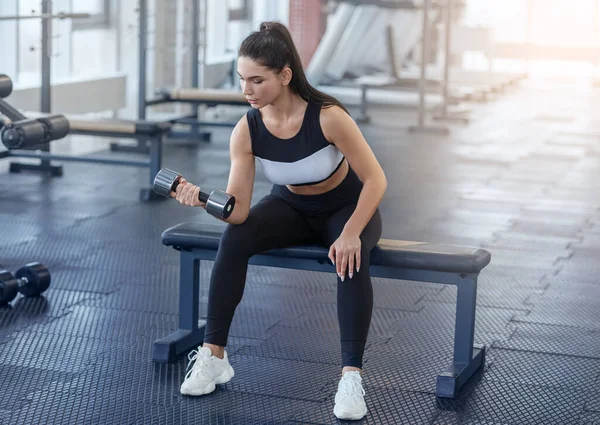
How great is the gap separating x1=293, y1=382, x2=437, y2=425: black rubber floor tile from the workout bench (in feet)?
0.24

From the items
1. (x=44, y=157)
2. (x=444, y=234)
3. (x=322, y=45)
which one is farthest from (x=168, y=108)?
(x=444, y=234)

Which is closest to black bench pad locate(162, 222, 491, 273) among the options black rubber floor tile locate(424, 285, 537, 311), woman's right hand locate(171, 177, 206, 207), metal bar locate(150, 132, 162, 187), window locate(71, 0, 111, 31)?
woman's right hand locate(171, 177, 206, 207)

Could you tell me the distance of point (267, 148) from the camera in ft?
7.79

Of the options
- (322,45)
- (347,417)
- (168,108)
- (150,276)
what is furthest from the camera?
(322,45)

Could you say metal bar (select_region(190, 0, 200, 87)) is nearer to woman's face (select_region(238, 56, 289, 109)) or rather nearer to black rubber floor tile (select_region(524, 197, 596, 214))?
black rubber floor tile (select_region(524, 197, 596, 214))

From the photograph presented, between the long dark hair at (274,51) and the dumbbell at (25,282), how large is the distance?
1.18 meters

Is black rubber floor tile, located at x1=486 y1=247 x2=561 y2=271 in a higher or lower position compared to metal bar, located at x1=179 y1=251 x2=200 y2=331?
lower

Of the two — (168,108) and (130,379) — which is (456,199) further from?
(168,108)

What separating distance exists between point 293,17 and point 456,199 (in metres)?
5.39

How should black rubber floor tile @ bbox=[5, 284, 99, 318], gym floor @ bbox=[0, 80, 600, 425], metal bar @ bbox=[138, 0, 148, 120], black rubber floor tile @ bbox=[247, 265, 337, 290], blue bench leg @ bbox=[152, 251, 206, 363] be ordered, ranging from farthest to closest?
metal bar @ bbox=[138, 0, 148, 120]
black rubber floor tile @ bbox=[247, 265, 337, 290]
black rubber floor tile @ bbox=[5, 284, 99, 318]
blue bench leg @ bbox=[152, 251, 206, 363]
gym floor @ bbox=[0, 80, 600, 425]

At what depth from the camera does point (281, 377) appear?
2.47 m

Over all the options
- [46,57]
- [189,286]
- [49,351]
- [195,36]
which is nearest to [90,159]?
[46,57]

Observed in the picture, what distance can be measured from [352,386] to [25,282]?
1303 mm

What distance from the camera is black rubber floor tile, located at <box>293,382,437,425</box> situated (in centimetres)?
221
